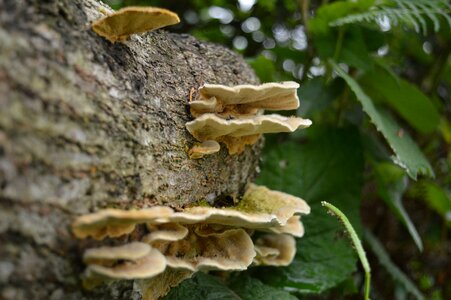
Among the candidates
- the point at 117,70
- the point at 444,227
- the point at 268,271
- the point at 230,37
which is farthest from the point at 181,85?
the point at 444,227

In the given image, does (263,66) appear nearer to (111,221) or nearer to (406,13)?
(406,13)

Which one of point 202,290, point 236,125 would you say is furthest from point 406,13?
point 202,290

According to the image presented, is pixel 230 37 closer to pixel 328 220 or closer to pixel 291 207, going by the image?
pixel 328 220

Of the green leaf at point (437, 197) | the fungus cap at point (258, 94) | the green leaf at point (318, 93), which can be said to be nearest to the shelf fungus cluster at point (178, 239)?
the fungus cap at point (258, 94)

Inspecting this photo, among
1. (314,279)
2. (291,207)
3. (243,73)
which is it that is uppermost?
(243,73)

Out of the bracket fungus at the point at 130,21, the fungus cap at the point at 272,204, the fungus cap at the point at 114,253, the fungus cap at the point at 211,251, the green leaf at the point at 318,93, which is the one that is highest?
the bracket fungus at the point at 130,21

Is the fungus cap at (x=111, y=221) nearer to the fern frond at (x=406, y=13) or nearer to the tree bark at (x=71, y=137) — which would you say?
the tree bark at (x=71, y=137)
